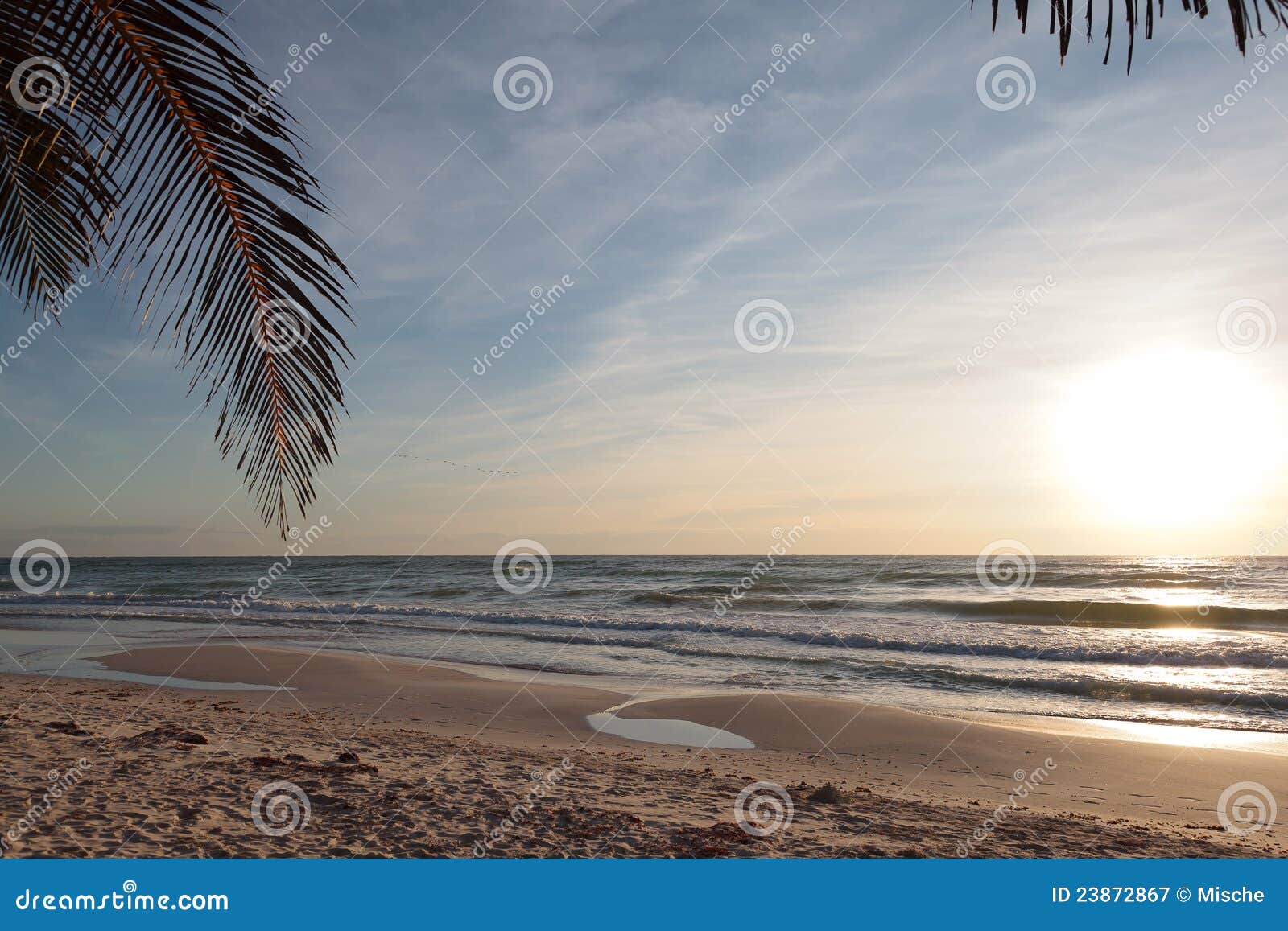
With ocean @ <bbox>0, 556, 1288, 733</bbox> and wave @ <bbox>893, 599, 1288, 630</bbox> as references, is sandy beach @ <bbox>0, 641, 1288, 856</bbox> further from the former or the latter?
wave @ <bbox>893, 599, 1288, 630</bbox>

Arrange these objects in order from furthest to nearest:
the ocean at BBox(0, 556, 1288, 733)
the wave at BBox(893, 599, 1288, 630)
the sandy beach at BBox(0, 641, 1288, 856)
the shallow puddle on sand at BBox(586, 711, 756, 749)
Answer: the wave at BBox(893, 599, 1288, 630)
the ocean at BBox(0, 556, 1288, 733)
the shallow puddle on sand at BBox(586, 711, 756, 749)
the sandy beach at BBox(0, 641, 1288, 856)

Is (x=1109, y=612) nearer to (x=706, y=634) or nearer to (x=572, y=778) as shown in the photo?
(x=706, y=634)

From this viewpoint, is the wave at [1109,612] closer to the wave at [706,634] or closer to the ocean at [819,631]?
the ocean at [819,631]

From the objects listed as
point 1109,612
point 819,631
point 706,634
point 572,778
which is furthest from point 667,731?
point 1109,612

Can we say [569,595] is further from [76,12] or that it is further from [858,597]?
[76,12]

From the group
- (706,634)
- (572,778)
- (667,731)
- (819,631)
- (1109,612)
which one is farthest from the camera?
(1109,612)

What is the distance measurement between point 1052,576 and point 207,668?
35.7m

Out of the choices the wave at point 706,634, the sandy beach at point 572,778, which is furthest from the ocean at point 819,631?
the sandy beach at point 572,778

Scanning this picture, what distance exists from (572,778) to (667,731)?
2706 millimetres

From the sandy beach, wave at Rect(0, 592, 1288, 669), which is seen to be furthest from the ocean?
the sandy beach

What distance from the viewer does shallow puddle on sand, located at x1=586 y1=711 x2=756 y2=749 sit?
27.7ft

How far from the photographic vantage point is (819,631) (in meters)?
19.4

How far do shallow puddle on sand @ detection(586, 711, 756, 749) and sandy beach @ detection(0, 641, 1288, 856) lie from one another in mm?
174

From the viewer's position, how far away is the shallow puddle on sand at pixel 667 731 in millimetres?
8438
